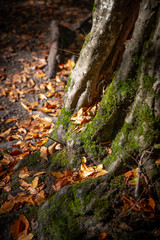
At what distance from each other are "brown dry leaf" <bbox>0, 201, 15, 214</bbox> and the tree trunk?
367mm

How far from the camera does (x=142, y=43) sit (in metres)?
1.52

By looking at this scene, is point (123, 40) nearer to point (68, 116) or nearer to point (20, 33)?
point (68, 116)

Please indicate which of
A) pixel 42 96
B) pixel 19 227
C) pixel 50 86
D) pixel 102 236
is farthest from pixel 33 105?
pixel 102 236

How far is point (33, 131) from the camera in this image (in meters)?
3.10

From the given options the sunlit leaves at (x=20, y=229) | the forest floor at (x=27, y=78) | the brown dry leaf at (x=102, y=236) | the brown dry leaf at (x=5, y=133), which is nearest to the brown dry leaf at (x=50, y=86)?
the forest floor at (x=27, y=78)

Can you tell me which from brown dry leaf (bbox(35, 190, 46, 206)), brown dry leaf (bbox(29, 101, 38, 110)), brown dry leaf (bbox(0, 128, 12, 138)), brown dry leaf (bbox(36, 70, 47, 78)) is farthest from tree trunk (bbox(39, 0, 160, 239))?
brown dry leaf (bbox(36, 70, 47, 78))

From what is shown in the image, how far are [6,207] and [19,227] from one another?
298 mm

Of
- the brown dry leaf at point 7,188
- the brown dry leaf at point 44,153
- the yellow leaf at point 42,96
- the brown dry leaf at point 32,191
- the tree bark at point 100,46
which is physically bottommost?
the brown dry leaf at point 7,188

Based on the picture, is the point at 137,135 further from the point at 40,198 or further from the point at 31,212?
the point at 31,212

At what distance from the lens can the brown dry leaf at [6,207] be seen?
1.89m

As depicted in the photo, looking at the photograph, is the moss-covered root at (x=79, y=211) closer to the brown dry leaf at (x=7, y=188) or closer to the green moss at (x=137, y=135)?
the green moss at (x=137, y=135)

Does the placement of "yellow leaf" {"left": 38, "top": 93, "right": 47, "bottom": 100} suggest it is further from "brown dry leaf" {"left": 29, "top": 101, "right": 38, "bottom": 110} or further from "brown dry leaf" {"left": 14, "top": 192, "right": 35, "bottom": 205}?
"brown dry leaf" {"left": 14, "top": 192, "right": 35, "bottom": 205}

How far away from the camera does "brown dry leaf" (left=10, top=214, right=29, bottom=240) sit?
1.70 m

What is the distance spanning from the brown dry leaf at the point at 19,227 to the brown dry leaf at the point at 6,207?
18 cm
